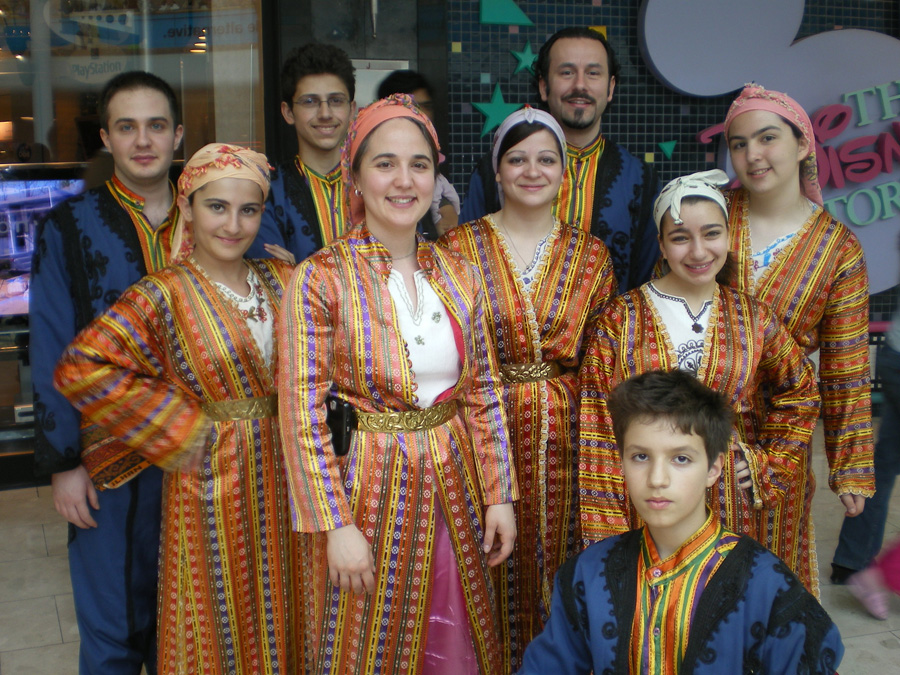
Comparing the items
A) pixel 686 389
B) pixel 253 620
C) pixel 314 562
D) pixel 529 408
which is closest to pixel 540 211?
pixel 529 408

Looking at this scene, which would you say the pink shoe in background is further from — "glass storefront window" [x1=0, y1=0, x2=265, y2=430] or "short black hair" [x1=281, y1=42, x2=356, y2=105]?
"glass storefront window" [x1=0, y1=0, x2=265, y2=430]

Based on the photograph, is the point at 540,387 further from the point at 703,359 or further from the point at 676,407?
the point at 676,407

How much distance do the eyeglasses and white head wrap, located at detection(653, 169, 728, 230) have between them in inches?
41.8

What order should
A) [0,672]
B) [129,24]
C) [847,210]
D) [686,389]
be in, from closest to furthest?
[686,389] < [0,672] < [129,24] < [847,210]

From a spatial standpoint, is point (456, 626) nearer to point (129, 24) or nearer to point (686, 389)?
point (686, 389)

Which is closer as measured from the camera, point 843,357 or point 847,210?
point 843,357

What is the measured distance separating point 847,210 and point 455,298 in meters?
3.86

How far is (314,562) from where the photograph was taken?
2.04 m

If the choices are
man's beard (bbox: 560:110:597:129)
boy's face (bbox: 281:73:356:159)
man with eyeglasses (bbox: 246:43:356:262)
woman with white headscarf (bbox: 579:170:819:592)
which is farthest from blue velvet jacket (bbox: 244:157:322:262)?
woman with white headscarf (bbox: 579:170:819:592)

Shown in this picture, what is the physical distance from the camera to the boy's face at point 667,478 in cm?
173

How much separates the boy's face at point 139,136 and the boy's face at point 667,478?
4.82 ft

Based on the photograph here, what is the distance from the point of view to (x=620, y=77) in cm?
486

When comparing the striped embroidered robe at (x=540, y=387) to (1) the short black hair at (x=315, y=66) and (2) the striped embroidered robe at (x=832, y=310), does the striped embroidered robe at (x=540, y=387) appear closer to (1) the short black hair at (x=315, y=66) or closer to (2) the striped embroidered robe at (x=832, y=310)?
(2) the striped embroidered robe at (x=832, y=310)

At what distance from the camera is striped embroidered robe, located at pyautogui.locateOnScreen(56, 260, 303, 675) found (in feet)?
6.99
